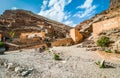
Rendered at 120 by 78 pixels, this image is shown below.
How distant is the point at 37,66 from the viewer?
12273mm

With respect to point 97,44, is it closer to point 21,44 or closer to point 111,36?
point 111,36

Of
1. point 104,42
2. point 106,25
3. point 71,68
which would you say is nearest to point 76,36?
point 106,25

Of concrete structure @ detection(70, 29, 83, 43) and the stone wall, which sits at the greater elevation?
concrete structure @ detection(70, 29, 83, 43)

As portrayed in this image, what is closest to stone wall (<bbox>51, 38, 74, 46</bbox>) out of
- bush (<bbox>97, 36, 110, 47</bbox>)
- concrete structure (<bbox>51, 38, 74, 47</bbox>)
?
concrete structure (<bbox>51, 38, 74, 47</bbox>)

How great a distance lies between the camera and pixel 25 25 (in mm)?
40781

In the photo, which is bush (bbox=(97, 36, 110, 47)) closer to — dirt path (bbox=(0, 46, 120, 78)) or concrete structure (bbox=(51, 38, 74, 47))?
dirt path (bbox=(0, 46, 120, 78))

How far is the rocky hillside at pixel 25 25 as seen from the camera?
35.1 meters

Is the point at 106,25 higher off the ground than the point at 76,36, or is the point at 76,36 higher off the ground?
the point at 106,25

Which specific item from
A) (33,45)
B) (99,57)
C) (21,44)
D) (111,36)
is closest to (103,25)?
(111,36)

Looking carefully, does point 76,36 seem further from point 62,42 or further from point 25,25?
point 25,25

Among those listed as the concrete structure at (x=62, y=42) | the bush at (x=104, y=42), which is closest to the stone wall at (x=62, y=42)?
the concrete structure at (x=62, y=42)

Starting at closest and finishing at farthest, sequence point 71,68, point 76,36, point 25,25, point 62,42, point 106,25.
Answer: point 71,68 < point 106,25 < point 62,42 < point 76,36 < point 25,25

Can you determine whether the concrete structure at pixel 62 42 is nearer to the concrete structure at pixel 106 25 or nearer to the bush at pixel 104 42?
the concrete structure at pixel 106 25

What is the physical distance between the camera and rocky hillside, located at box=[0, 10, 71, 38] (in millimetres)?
35094
